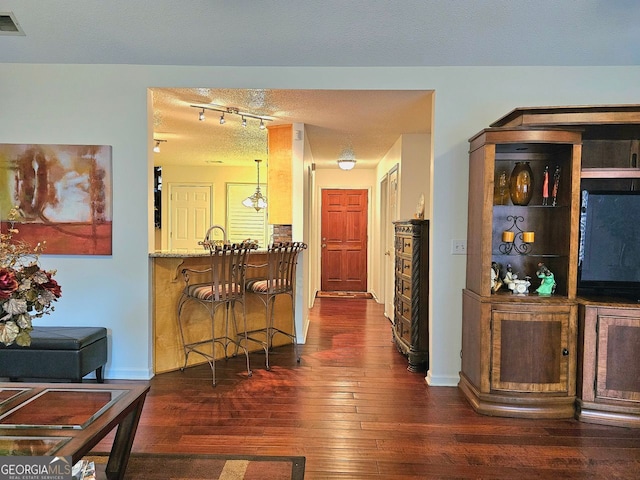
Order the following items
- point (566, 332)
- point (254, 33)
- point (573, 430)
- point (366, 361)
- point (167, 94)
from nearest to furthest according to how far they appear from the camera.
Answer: point (573, 430), point (566, 332), point (254, 33), point (167, 94), point (366, 361)

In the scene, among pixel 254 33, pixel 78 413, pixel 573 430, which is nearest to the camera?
pixel 78 413

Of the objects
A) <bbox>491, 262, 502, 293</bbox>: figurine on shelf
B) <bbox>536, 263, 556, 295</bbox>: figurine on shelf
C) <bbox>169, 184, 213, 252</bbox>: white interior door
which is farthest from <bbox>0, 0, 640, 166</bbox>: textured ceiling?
<bbox>169, 184, 213, 252</bbox>: white interior door

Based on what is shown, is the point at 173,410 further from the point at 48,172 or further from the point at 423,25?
the point at 423,25

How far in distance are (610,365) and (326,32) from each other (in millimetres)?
3012

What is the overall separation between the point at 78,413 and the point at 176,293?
6.54 ft

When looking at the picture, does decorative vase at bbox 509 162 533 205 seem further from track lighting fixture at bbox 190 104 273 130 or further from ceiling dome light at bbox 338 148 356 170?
ceiling dome light at bbox 338 148 356 170

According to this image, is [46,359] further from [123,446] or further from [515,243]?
[515,243]

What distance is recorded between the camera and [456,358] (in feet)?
11.3

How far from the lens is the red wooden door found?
8.26m

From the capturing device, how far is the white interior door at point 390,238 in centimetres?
568

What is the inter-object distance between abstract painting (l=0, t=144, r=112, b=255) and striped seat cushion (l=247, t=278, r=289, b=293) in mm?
1345

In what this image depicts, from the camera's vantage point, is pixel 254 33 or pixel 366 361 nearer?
pixel 254 33

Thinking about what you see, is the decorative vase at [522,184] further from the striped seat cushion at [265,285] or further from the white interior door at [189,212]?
the white interior door at [189,212]

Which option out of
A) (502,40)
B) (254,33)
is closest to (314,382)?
(254,33)
